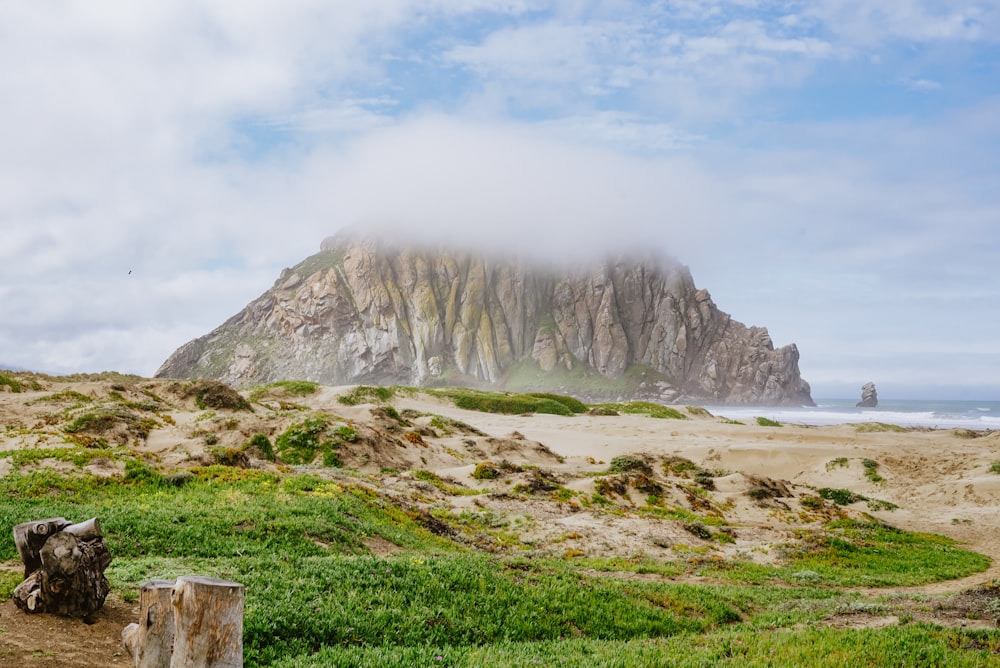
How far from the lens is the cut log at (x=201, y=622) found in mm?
6887

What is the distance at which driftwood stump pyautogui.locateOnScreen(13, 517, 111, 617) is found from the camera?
31.8 feet

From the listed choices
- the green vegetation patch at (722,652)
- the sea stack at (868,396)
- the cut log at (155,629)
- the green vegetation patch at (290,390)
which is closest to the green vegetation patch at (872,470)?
the green vegetation patch at (722,652)

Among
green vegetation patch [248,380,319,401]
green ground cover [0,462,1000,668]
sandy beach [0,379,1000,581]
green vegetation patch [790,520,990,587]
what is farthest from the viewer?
green vegetation patch [248,380,319,401]

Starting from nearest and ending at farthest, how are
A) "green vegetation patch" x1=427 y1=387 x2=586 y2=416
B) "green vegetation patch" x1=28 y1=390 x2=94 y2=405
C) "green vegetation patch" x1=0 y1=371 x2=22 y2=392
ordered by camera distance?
1. "green vegetation patch" x1=28 y1=390 x2=94 y2=405
2. "green vegetation patch" x1=0 y1=371 x2=22 y2=392
3. "green vegetation patch" x1=427 y1=387 x2=586 y2=416

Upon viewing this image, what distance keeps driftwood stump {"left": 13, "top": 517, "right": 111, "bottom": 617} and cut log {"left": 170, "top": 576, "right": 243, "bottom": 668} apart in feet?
13.2

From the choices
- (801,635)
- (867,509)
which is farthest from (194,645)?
(867,509)

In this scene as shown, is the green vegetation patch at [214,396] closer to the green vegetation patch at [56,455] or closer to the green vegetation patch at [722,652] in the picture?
the green vegetation patch at [56,455]

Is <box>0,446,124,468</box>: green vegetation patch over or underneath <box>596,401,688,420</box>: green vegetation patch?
over

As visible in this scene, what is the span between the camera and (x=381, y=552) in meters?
17.0

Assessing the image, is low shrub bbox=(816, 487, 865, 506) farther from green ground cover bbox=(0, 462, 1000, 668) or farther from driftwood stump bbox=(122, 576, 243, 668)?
driftwood stump bbox=(122, 576, 243, 668)

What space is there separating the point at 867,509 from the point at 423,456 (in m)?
27.1

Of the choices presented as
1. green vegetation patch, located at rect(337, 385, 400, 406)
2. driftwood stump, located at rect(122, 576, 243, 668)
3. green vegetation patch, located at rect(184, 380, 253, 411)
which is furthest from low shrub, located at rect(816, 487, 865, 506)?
green vegetation patch, located at rect(337, 385, 400, 406)

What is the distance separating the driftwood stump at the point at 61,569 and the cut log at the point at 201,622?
4.01 m

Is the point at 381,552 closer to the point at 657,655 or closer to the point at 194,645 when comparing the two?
the point at 657,655
